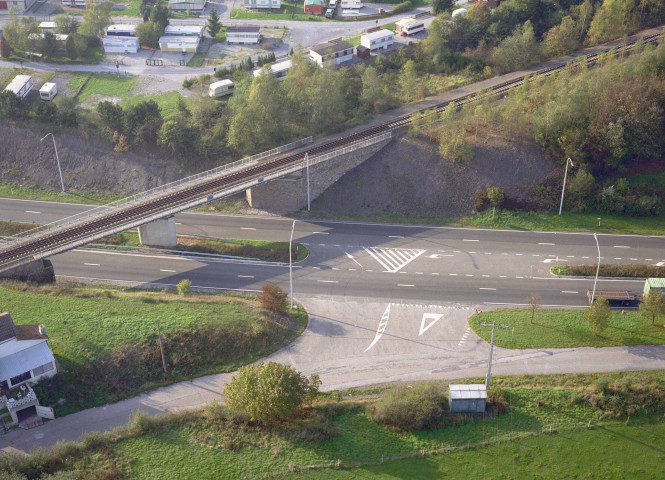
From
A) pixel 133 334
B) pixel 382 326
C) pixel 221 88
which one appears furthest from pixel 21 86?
pixel 382 326

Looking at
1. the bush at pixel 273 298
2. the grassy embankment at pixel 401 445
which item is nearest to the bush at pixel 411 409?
the grassy embankment at pixel 401 445

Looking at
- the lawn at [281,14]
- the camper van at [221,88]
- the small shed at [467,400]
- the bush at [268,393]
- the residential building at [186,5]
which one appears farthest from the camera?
the residential building at [186,5]

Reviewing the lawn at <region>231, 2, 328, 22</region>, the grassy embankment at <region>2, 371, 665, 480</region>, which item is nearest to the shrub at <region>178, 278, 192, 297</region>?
the grassy embankment at <region>2, 371, 665, 480</region>

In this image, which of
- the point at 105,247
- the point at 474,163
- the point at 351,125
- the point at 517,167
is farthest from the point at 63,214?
the point at 517,167

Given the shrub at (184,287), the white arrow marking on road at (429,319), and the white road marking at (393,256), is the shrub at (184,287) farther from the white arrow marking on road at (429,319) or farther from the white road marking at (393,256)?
the white arrow marking on road at (429,319)

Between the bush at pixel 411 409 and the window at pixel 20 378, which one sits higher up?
the window at pixel 20 378

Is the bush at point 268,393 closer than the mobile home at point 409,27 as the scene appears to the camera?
Yes

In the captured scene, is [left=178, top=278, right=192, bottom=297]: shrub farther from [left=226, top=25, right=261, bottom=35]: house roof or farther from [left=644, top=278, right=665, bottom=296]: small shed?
[left=226, top=25, right=261, bottom=35]: house roof

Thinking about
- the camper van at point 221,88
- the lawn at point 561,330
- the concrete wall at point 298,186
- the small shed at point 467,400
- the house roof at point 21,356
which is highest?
the camper van at point 221,88
